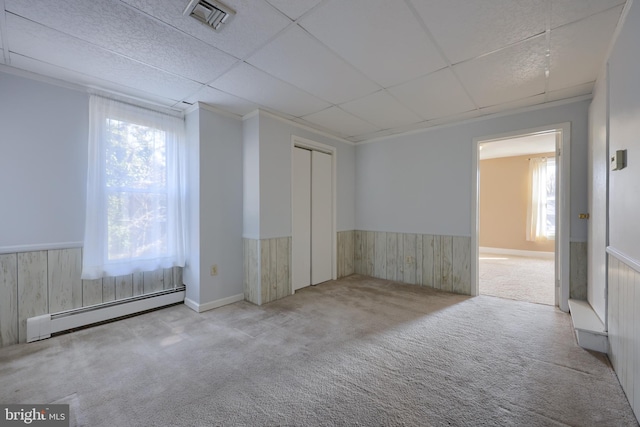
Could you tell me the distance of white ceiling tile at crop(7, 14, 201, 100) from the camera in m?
1.84

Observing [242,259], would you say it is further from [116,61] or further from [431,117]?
[431,117]

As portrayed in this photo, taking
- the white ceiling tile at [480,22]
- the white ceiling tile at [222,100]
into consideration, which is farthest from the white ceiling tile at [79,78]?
the white ceiling tile at [480,22]

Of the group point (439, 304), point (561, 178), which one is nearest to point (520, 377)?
point (439, 304)

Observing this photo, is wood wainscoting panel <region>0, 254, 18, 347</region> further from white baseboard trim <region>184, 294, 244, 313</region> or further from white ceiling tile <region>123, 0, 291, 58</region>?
white ceiling tile <region>123, 0, 291, 58</region>

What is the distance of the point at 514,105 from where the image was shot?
3.12 meters

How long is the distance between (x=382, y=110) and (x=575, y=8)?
1.85 meters

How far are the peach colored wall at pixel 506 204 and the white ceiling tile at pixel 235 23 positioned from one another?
6981 millimetres

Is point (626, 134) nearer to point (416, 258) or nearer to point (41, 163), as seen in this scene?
point (416, 258)

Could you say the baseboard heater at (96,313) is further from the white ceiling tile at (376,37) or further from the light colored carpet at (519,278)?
the light colored carpet at (519,278)

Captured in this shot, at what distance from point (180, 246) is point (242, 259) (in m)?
0.76

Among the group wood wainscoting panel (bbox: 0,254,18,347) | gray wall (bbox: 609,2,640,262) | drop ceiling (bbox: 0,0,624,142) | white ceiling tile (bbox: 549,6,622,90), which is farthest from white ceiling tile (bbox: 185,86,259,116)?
gray wall (bbox: 609,2,640,262)

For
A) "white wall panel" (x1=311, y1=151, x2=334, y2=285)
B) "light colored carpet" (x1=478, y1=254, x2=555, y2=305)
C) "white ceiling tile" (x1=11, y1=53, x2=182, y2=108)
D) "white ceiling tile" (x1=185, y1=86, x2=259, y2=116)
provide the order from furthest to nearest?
1. "white wall panel" (x1=311, y1=151, x2=334, y2=285)
2. "light colored carpet" (x1=478, y1=254, x2=555, y2=305)
3. "white ceiling tile" (x1=185, y1=86, x2=259, y2=116)
4. "white ceiling tile" (x1=11, y1=53, x2=182, y2=108)

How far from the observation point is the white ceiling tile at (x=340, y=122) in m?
3.40

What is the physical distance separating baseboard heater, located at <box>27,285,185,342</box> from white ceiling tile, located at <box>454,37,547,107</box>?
3.94 meters
